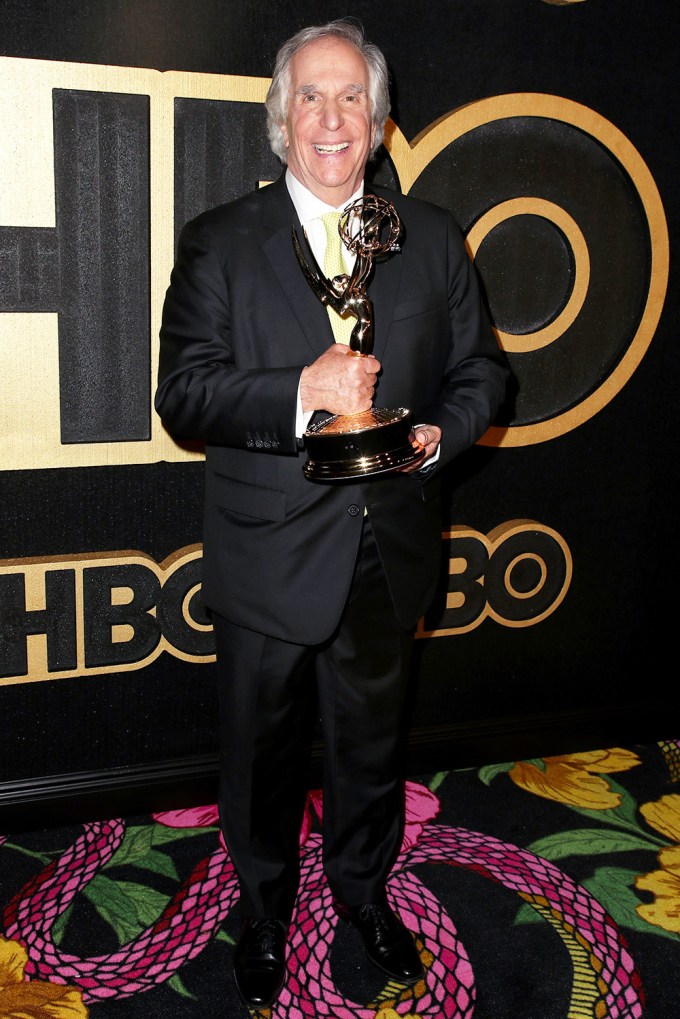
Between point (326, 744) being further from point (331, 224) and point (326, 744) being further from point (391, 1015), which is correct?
point (331, 224)

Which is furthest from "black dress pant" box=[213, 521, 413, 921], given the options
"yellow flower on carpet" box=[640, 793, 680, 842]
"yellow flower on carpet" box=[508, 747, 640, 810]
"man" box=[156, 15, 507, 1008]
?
"yellow flower on carpet" box=[640, 793, 680, 842]

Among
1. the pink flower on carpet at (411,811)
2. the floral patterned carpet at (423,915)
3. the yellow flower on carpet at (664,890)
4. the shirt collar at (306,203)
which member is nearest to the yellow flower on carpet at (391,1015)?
the floral patterned carpet at (423,915)

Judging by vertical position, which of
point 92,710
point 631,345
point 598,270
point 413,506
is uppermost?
point 598,270

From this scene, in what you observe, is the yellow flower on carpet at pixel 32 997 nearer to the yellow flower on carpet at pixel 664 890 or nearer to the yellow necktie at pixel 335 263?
the yellow flower on carpet at pixel 664 890

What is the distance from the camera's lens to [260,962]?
6.63 feet

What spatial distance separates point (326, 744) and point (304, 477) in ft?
2.09

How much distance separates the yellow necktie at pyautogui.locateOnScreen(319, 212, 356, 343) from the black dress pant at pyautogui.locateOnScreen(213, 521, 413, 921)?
383mm

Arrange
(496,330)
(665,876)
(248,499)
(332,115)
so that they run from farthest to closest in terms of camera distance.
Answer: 1. (496,330)
2. (665,876)
3. (248,499)
4. (332,115)

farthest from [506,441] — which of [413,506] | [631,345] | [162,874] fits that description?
[162,874]

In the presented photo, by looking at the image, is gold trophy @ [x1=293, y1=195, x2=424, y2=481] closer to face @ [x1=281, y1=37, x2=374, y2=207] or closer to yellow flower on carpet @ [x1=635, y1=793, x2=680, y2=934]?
face @ [x1=281, y1=37, x2=374, y2=207]

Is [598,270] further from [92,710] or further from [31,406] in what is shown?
[92,710]

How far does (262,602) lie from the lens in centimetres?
185

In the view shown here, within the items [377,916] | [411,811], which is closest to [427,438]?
[377,916]

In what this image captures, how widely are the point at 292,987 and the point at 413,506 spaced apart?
3.61 ft
